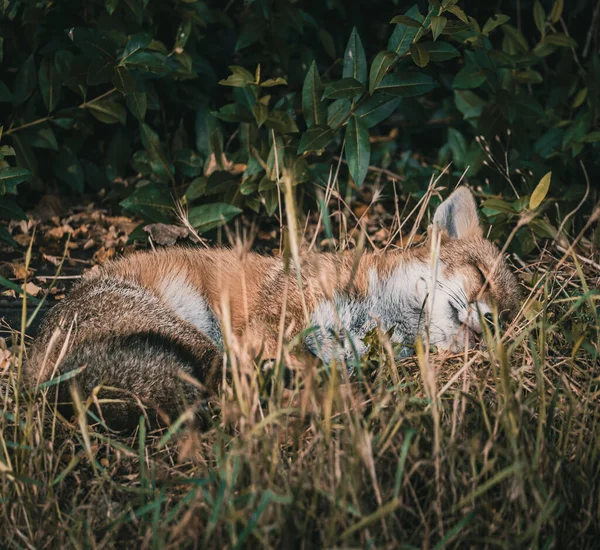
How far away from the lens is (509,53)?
16.1 feet

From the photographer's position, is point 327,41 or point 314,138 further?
point 327,41

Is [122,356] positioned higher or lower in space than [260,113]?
lower

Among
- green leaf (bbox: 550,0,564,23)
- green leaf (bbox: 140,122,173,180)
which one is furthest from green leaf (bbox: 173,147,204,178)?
green leaf (bbox: 550,0,564,23)

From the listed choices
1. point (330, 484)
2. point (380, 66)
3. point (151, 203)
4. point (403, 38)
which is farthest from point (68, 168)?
point (330, 484)

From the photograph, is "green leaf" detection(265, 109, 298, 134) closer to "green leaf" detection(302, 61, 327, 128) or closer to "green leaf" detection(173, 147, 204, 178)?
"green leaf" detection(302, 61, 327, 128)

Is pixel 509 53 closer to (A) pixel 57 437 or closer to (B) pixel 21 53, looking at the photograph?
(B) pixel 21 53

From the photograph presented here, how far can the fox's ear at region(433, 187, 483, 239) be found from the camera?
4305 mm

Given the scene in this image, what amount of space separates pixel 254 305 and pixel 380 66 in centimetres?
161

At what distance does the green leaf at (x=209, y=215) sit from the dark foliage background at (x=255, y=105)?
11 mm

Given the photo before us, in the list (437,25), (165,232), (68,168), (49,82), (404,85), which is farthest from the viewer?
(68,168)

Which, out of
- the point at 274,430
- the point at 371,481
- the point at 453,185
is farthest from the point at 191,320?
the point at 453,185

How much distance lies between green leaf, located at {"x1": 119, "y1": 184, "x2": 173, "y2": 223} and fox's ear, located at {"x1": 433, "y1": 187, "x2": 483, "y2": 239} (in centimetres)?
187

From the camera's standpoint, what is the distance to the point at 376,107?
4.14 m

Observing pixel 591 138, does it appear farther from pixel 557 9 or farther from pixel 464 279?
pixel 464 279
